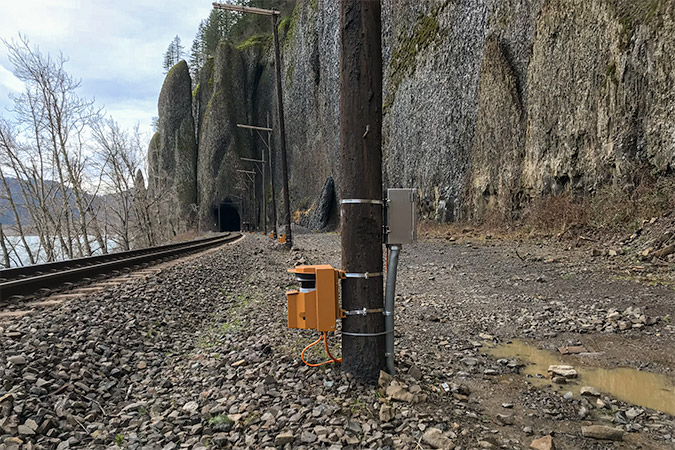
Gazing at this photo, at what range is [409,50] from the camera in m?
24.8

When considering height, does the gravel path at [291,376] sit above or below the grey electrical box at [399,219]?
below

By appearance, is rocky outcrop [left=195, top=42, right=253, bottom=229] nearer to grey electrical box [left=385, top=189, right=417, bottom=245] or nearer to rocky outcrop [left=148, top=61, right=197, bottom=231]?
rocky outcrop [left=148, top=61, right=197, bottom=231]

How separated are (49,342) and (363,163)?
3726mm

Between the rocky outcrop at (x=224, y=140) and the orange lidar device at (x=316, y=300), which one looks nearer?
the orange lidar device at (x=316, y=300)

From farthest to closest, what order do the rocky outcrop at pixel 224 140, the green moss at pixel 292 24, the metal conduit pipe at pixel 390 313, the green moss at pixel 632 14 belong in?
the rocky outcrop at pixel 224 140 → the green moss at pixel 292 24 → the green moss at pixel 632 14 → the metal conduit pipe at pixel 390 313

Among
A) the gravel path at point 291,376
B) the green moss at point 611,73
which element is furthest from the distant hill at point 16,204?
the green moss at point 611,73

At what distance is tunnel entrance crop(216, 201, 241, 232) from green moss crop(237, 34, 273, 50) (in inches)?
1006

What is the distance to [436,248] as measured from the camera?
1360 cm

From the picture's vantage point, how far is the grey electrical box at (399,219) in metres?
3.43

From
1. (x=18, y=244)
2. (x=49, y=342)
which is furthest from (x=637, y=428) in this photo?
(x=18, y=244)

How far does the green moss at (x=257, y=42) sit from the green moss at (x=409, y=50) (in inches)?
1682

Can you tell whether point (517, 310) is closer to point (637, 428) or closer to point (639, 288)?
point (639, 288)

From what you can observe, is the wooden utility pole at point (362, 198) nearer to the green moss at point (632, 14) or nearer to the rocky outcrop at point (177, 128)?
the green moss at point (632, 14)

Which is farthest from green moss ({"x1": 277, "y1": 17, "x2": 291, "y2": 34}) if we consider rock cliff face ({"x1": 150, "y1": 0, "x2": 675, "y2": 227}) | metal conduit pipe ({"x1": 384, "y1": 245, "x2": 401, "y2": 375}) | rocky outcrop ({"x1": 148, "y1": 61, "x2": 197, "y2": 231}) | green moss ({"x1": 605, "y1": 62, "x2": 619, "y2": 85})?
metal conduit pipe ({"x1": 384, "y1": 245, "x2": 401, "y2": 375})
